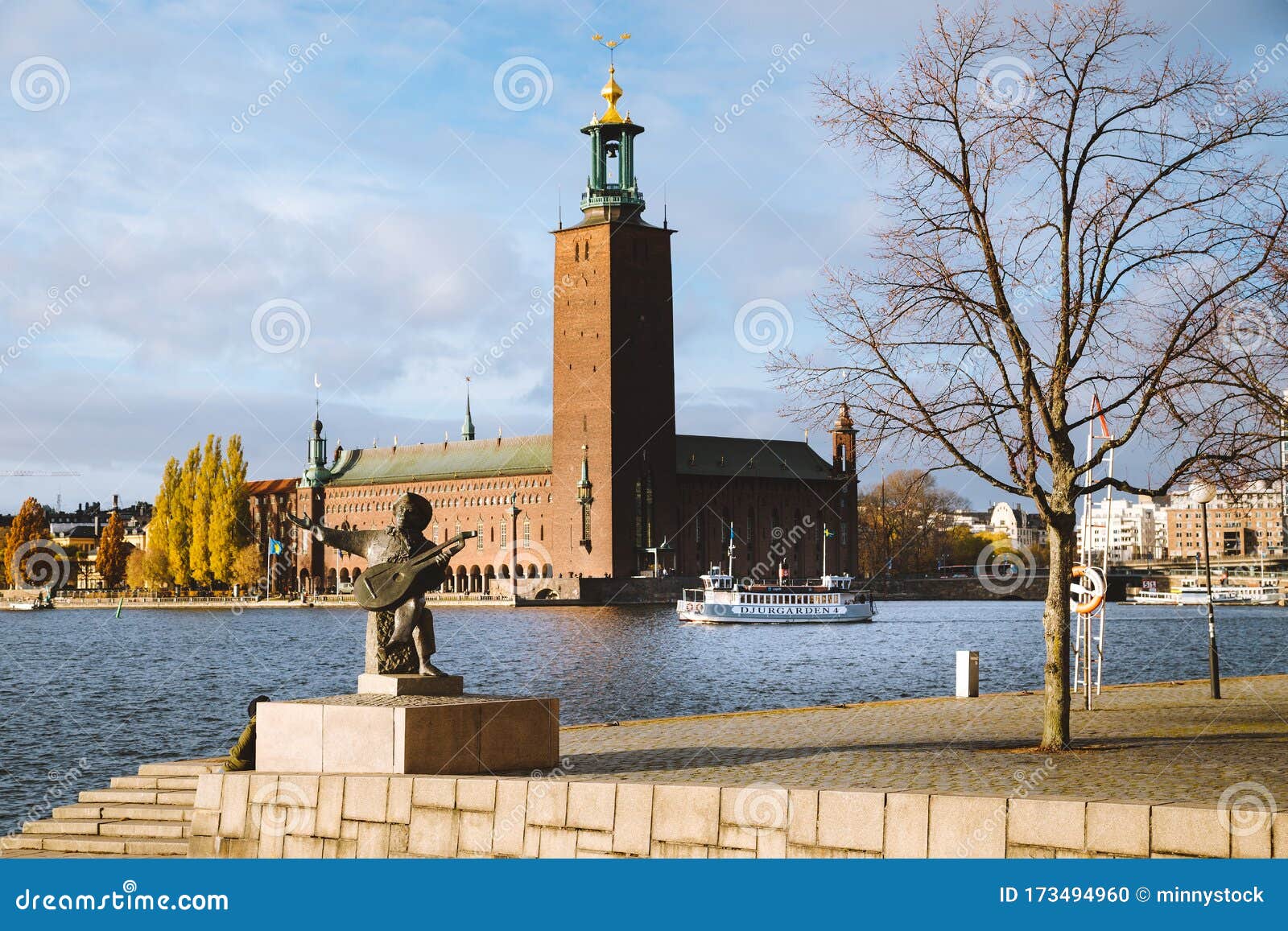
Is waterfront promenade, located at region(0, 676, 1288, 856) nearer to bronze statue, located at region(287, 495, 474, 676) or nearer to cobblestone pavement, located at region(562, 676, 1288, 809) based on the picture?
cobblestone pavement, located at region(562, 676, 1288, 809)

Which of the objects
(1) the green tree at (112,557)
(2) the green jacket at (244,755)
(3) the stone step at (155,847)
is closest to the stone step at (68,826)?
(3) the stone step at (155,847)

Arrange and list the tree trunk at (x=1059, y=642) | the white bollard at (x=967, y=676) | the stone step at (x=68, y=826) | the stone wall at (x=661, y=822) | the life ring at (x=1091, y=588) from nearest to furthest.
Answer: the stone wall at (x=661, y=822), the stone step at (x=68, y=826), the tree trunk at (x=1059, y=642), the life ring at (x=1091, y=588), the white bollard at (x=967, y=676)

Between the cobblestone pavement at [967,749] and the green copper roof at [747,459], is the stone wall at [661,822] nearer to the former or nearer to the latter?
the cobblestone pavement at [967,749]

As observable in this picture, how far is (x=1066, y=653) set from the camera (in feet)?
43.8

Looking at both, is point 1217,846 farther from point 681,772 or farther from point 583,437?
point 583,437

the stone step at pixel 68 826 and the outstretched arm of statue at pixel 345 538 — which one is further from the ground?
the outstretched arm of statue at pixel 345 538

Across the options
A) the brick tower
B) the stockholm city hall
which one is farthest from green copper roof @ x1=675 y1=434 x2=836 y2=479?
the brick tower

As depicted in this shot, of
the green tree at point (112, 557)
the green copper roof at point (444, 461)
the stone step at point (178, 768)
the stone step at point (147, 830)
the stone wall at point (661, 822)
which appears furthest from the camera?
the green tree at point (112, 557)

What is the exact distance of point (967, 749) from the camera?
525 inches

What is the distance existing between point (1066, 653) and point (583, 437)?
88617 millimetres

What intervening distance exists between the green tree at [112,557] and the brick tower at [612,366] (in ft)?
127

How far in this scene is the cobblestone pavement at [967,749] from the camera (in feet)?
35.7

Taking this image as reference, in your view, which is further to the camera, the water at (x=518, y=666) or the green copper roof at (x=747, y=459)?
the green copper roof at (x=747, y=459)

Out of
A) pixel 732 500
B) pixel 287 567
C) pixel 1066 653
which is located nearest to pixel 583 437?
pixel 732 500
